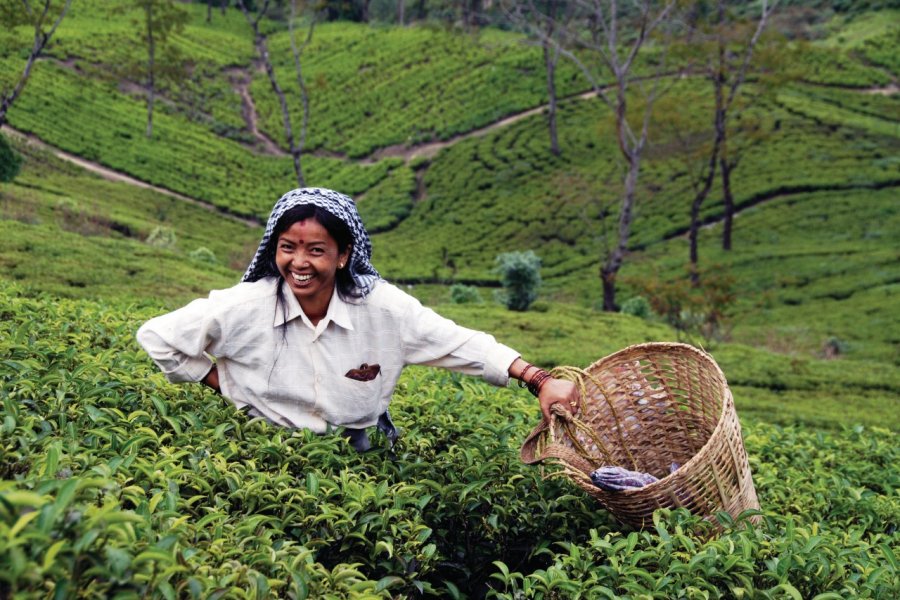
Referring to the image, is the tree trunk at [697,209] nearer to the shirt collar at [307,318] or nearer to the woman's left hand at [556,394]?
the woman's left hand at [556,394]

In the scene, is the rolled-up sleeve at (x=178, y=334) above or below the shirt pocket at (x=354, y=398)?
above

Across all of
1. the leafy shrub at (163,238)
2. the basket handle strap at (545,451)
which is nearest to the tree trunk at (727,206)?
the leafy shrub at (163,238)

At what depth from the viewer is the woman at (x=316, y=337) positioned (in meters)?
2.97

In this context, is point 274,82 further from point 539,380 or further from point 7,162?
point 539,380

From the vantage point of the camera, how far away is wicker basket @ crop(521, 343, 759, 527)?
2.91 meters

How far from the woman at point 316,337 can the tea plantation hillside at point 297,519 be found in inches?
5.8

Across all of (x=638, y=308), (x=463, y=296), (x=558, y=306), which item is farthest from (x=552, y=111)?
(x=558, y=306)

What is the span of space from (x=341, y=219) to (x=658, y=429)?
1.79 metres

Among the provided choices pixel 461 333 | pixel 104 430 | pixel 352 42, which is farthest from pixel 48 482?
pixel 352 42

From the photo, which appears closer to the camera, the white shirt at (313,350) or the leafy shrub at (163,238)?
the white shirt at (313,350)

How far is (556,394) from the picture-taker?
9.70 ft

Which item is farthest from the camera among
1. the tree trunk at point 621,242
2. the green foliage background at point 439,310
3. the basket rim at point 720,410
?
the tree trunk at point 621,242

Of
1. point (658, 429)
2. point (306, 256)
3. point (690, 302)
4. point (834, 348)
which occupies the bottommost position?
point (834, 348)

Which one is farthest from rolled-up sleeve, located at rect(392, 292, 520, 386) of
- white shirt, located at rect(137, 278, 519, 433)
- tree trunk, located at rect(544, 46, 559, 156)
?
tree trunk, located at rect(544, 46, 559, 156)
